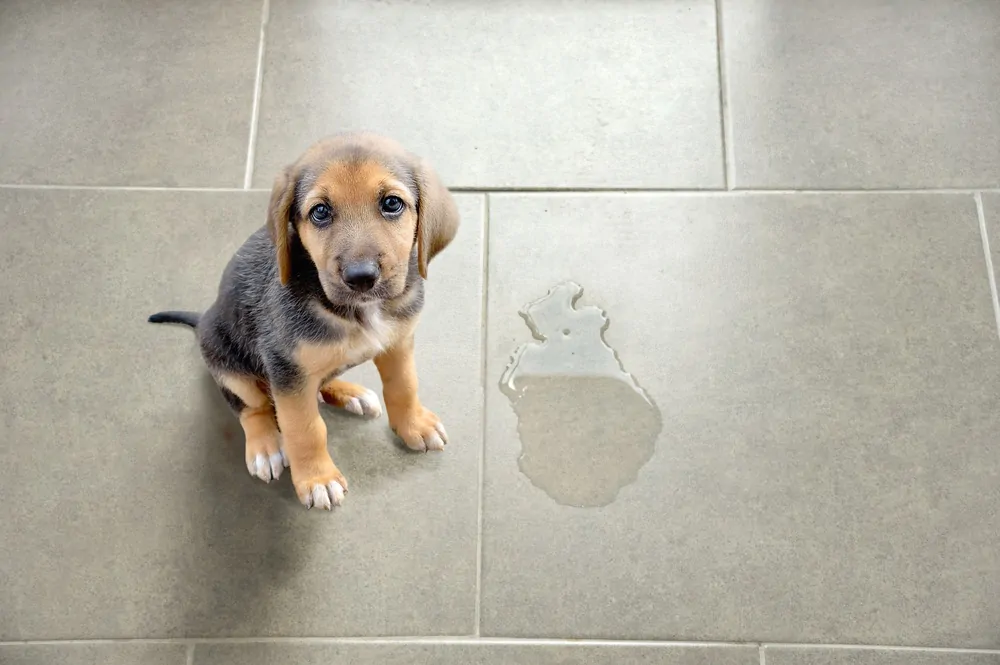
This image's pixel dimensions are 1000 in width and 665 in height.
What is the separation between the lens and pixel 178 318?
10.8 ft

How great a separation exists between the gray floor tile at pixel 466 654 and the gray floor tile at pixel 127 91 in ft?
5.60

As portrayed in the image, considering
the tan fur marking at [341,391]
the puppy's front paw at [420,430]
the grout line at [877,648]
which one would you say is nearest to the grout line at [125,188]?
the tan fur marking at [341,391]

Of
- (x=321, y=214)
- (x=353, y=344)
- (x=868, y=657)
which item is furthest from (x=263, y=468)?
(x=868, y=657)

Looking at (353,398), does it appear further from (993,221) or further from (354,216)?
(993,221)

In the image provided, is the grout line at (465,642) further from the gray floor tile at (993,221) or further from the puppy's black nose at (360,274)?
the gray floor tile at (993,221)

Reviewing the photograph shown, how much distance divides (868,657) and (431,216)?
190 cm

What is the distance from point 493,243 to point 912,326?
1532mm

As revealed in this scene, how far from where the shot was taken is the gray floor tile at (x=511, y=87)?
3660 mm

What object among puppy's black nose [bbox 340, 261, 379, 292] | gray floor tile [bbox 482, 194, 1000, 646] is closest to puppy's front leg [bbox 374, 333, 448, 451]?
gray floor tile [bbox 482, 194, 1000, 646]

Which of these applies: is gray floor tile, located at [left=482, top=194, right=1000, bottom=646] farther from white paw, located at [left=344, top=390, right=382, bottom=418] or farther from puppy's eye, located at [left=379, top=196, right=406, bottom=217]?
puppy's eye, located at [left=379, top=196, right=406, bottom=217]

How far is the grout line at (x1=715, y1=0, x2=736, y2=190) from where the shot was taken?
3.63 meters

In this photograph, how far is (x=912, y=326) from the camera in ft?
11.1

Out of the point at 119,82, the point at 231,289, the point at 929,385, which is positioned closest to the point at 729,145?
the point at 929,385

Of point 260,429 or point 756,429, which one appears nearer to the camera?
point 260,429
